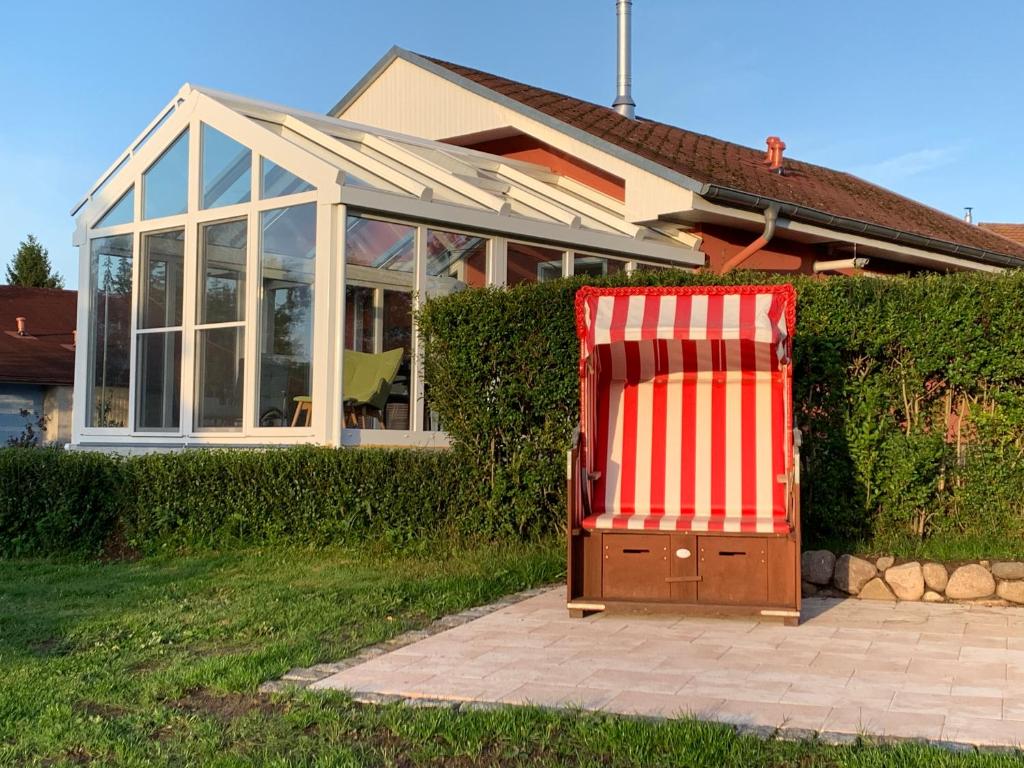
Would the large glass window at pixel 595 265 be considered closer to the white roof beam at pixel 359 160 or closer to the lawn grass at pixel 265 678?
the white roof beam at pixel 359 160

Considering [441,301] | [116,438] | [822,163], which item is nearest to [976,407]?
[441,301]

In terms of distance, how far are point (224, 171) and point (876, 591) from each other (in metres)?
7.81

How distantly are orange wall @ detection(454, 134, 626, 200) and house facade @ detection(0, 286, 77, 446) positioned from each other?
42.4 feet

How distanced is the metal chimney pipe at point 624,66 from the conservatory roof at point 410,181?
5.82 meters

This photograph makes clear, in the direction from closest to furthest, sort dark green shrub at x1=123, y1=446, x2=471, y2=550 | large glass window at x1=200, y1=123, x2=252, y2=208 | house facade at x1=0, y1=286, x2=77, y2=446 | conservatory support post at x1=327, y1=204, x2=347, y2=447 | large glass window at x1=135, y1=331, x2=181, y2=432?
dark green shrub at x1=123, y1=446, x2=471, y2=550, conservatory support post at x1=327, y1=204, x2=347, y2=447, large glass window at x1=200, y1=123, x2=252, y2=208, large glass window at x1=135, y1=331, x2=181, y2=432, house facade at x1=0, y1=286, x2=77, y2=446

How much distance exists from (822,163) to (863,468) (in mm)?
15325

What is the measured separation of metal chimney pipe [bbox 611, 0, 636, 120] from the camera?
19938mm

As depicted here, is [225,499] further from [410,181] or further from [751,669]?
[751,669]

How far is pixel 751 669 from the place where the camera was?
558cm

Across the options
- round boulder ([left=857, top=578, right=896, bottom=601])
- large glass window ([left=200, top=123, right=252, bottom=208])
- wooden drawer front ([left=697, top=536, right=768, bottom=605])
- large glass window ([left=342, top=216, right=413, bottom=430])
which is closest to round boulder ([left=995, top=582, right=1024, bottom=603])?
round boulder ([left=857, top=578, right=896, bottom=601])

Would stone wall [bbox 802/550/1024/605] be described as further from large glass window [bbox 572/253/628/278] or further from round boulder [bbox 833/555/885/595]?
large glass window [bbox 572/253/628/278]

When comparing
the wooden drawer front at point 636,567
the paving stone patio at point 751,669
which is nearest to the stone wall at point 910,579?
the paving stone patio at point 751,669

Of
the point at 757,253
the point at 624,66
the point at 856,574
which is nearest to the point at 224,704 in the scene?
the point at 856,574

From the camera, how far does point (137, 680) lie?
5.61m
